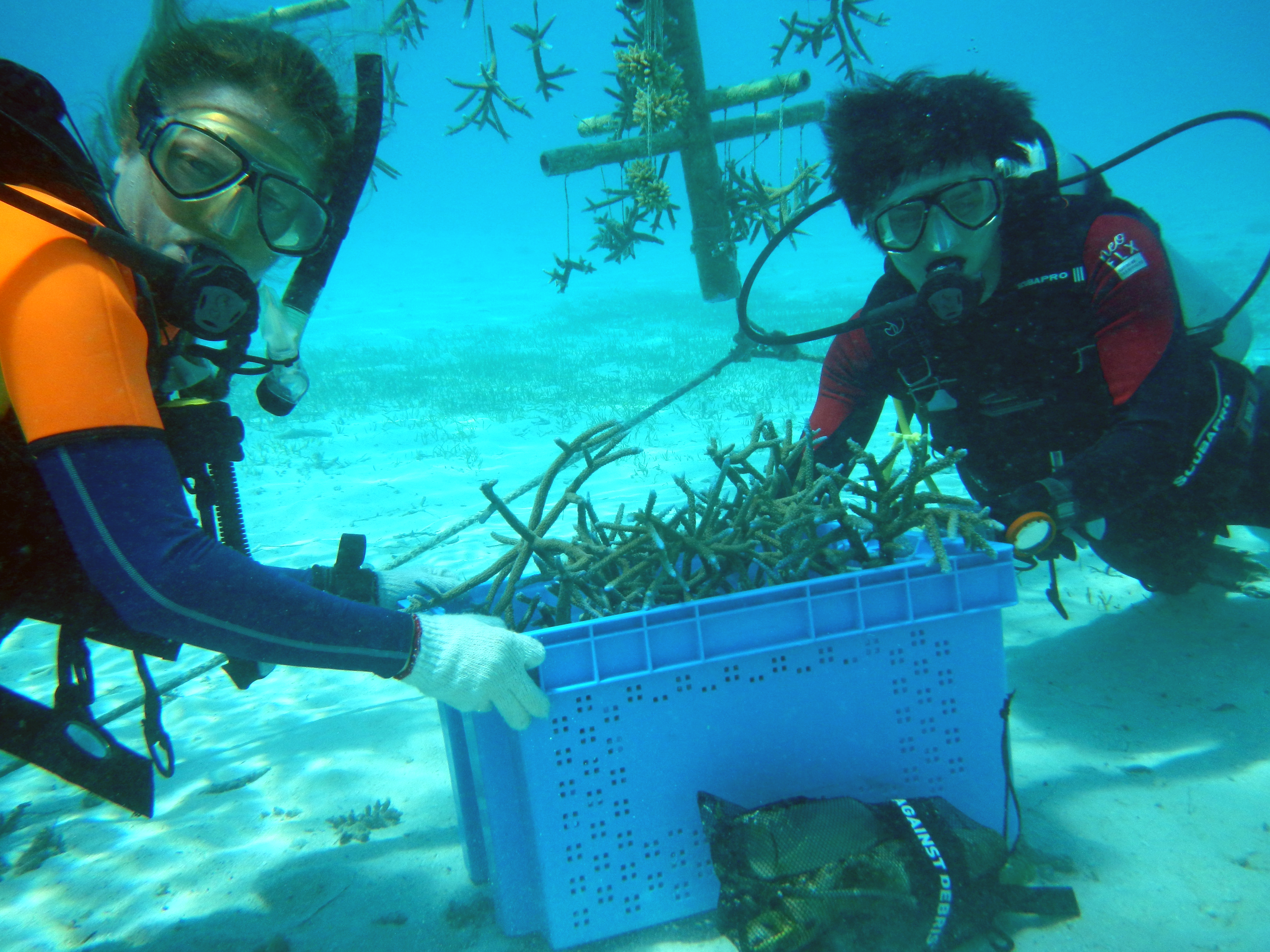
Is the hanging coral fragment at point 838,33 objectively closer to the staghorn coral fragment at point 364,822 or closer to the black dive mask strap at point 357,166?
the black dive mask strap at point 357,166

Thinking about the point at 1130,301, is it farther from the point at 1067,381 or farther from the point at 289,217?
the point at 289,217

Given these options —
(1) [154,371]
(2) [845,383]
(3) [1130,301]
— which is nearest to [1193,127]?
(3) [1130,301]

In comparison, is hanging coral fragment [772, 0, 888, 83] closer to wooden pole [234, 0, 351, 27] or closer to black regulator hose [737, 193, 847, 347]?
black regulator hose [737, 193, 847, 347]

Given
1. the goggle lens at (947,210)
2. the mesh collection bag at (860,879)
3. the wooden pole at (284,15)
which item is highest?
the wooden pole at (284,15)

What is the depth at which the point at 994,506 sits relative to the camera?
8.63 feet

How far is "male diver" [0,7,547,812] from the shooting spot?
1562 mm

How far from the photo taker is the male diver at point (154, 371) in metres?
1.56

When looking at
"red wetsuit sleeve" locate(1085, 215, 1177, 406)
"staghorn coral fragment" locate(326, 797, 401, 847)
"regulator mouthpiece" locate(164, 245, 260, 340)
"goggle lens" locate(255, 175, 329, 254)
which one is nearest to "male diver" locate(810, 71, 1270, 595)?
"red wetsuit sleeve" locate(1085, 215, 1177, 406)

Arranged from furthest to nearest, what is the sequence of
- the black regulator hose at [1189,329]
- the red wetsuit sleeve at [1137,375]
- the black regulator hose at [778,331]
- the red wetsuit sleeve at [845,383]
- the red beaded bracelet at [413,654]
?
the red wetsuit sleeve at [845,383], the black regulator hose at [778,331], the black regulator hose at [1189,329], the red wetsuit sleeve at [1137,375], the red beaded bracelet at [413,654]

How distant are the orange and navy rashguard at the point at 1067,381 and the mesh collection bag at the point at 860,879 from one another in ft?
4.52

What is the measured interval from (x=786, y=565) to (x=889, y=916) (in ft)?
3.43

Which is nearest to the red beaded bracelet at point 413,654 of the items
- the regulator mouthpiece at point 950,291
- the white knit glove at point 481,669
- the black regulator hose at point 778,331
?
the white knit glove at point 481,669

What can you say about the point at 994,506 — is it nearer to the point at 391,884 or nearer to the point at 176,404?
the point at 391,884

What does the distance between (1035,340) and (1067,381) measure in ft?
0.97
